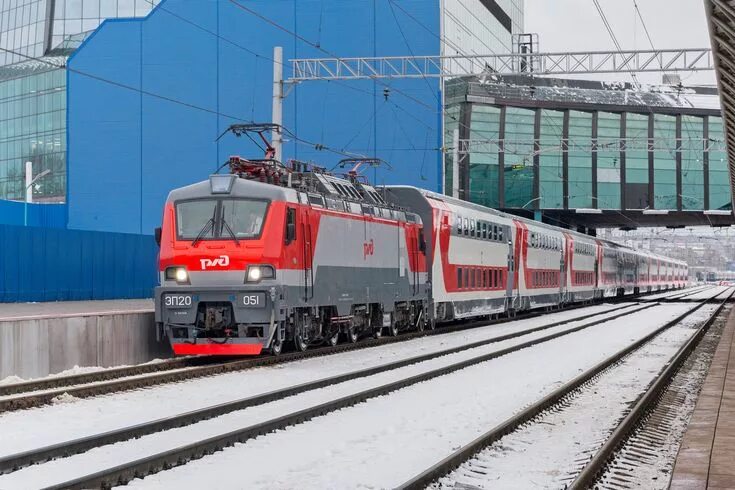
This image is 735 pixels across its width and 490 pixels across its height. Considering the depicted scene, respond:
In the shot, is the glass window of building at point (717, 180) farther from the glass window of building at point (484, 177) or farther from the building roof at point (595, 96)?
the glass window of building at point (484, 177)

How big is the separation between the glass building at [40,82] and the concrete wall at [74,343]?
49.4 meters

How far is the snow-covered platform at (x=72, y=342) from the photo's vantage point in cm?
1472

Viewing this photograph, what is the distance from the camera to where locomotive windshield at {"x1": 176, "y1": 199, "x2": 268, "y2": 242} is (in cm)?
1684

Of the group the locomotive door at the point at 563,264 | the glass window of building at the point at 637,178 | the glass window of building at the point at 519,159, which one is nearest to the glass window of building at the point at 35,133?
the glass window of building at the point at 519,159

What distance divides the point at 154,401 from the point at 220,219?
17.5 ft

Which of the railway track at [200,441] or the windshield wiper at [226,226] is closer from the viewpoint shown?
the railway track at [200,441]

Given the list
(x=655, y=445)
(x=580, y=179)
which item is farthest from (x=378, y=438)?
(x=580, y=179)

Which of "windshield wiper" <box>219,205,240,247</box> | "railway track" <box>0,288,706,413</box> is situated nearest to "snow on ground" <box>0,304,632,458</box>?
"railway track" <box>0,288,706,413</box>

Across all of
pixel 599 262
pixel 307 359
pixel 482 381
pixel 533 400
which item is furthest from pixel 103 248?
pixel 599 262

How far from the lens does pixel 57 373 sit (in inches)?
616

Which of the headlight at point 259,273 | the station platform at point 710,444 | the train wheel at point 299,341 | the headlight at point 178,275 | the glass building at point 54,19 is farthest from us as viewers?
the glass building at point 54,19

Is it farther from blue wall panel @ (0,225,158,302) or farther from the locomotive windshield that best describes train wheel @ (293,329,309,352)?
blue wall panel @ (0,225,158,302)

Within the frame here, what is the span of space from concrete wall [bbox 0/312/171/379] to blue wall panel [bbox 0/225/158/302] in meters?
10.1

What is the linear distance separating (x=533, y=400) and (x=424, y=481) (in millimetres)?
5677
